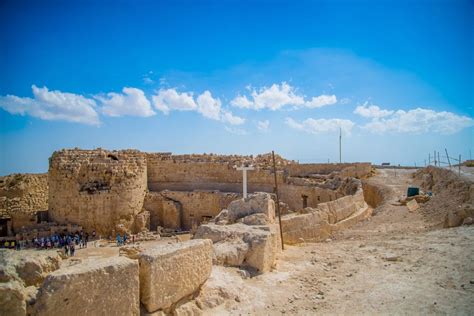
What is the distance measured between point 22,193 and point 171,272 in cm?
2180

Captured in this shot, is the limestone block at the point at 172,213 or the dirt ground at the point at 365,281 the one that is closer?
the dirt ground at the point at 365,281

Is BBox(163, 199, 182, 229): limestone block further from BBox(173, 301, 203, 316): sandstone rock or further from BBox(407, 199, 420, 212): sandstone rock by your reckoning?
BBox(173, 301, 203, 316): sandstone rock

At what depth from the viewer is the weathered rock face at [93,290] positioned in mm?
3301

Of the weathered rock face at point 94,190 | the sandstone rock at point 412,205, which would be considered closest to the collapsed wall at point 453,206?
the sandstone rock at point 412,205

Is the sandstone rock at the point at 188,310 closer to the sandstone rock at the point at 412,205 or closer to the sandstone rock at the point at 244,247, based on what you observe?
the sandstone rock at the point at 244,247

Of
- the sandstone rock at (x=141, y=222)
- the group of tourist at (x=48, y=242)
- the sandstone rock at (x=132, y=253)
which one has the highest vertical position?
the sandstone rock at (x=132, y=253)

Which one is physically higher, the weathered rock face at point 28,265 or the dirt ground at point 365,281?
the weathered rock face at point 28,265

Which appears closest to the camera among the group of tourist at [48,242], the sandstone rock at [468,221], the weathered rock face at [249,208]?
the weathered rock face at [249,208]

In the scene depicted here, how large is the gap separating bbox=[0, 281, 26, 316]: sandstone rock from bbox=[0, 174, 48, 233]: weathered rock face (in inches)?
749

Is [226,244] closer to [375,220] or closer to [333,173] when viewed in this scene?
[375,220]

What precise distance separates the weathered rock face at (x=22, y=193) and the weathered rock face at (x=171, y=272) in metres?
18.8

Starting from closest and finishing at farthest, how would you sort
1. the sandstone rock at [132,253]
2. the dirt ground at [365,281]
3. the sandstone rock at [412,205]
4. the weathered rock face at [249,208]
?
the sandstone rock at [132,253], the dirt ground at [365,281], the weathered rock face at [249,208], the sandstone rock at [412,205]

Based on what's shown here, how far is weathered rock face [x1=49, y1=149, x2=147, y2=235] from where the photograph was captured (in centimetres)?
1680

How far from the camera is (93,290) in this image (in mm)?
3518
